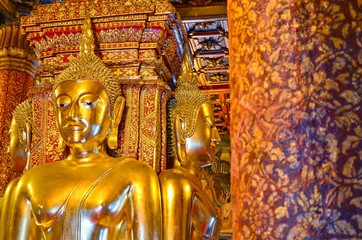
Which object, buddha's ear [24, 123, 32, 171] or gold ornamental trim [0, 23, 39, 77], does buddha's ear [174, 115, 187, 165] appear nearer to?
buddha's ear [24, 123, 32, 171]

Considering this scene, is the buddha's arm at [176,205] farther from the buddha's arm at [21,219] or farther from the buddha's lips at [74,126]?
the buddha's arm at [21,219]

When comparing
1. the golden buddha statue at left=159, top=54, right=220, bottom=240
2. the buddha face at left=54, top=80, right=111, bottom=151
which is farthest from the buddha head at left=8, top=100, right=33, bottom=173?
the golden buddha statue at left=159, top=54, right=220, bottom=240

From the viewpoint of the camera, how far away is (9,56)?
7.39 meters

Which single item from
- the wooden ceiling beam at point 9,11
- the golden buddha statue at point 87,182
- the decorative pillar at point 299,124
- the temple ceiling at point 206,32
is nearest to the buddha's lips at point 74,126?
the golden buddha statue at point 87,182

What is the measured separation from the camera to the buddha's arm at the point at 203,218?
3.97 metres

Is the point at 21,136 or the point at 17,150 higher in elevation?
the point at 21,136

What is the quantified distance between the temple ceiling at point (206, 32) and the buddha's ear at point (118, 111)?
11.5 ft

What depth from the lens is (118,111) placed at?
158 inches

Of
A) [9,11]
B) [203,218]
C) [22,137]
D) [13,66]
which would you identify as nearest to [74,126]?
[22,137]

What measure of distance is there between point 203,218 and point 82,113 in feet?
3.43

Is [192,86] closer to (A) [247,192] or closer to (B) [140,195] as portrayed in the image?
(B) [140,195]

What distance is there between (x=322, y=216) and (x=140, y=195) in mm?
1955

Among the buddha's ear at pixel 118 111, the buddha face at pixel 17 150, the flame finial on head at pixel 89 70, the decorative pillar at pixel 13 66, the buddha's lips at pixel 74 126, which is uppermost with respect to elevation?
A: the decorative pillar at pixel 13 66

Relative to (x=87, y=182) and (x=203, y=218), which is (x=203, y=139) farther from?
(x=87, y=182)
